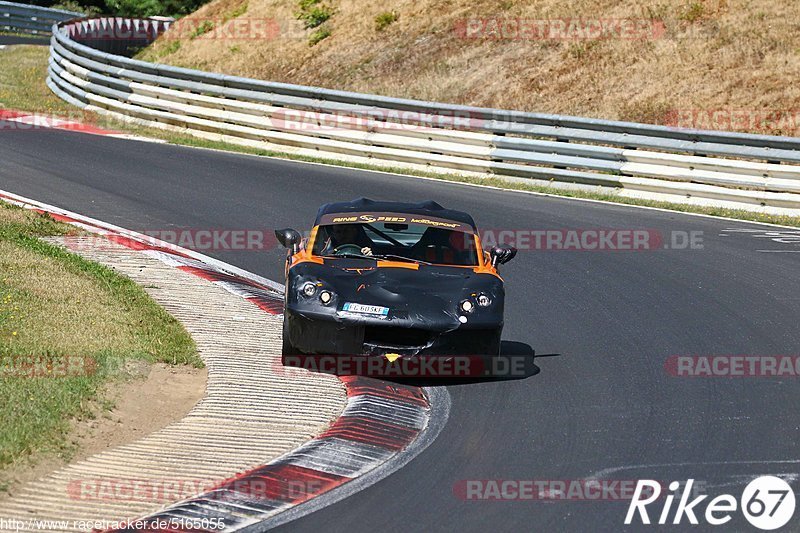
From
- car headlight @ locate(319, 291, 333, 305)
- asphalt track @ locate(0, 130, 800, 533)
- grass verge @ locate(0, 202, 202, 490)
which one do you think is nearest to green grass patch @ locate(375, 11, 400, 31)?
asphalt track @ locate(0, 130, 800, 533)

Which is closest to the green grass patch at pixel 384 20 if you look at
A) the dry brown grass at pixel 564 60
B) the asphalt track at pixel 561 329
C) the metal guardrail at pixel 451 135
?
the dry brown grass at pixel 564 60

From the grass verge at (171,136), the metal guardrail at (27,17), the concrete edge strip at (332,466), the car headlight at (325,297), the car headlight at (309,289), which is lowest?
the concrete edge strip at (332,466)

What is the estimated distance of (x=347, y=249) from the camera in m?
10.9

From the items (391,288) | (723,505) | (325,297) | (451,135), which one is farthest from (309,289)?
(451,135)

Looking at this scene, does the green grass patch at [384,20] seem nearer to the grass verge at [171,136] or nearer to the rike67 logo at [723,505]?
the grass verge at [171,136]

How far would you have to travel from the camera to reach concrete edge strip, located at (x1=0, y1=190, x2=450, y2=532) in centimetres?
692

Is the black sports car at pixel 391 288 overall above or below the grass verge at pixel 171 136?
below

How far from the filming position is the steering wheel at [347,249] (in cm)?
1084

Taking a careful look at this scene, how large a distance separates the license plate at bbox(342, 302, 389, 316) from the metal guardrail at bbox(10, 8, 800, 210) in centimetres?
1037

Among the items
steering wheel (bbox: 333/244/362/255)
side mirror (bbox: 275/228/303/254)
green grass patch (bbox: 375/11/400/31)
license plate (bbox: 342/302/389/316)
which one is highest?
green grass patch (bbox: 375/11/400/31)

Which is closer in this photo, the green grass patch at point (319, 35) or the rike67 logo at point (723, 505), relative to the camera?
the rike67 logo at point (723, 505)

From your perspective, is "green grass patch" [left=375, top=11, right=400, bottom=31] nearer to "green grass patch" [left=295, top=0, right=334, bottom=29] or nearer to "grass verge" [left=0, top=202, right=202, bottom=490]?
"green grass patch" [left=295, top=0, right=334, bottom=29]

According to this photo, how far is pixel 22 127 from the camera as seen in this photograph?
23.5 m

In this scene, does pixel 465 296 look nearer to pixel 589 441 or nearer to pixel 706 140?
pixel 589 441
